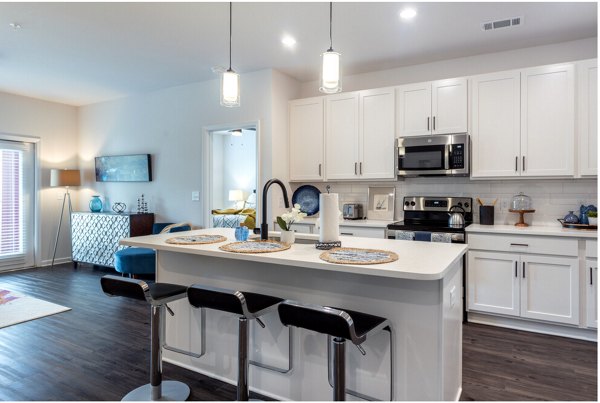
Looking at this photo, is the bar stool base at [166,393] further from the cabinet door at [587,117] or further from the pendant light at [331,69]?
the cabinet door at [587,117]

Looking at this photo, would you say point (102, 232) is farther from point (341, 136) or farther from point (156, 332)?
point (156, 332)

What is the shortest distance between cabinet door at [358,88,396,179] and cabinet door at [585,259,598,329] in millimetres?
1901

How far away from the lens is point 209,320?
2.54 m

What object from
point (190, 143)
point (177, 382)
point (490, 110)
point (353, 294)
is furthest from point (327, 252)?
point (190, 143)

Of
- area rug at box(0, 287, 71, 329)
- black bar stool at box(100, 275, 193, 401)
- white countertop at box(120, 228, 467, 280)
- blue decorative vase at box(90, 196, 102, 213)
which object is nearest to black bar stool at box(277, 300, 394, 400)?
white countertop at box(120, 228, 467, 280)

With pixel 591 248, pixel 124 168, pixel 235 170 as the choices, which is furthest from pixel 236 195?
pixel 591 248

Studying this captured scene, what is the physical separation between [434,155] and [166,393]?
3.15 m

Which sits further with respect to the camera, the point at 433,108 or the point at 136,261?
the point at 136,261

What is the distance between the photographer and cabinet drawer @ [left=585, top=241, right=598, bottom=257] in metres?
3.11

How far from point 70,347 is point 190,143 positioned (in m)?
2.98

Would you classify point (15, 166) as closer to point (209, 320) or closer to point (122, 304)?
point (122, 304)

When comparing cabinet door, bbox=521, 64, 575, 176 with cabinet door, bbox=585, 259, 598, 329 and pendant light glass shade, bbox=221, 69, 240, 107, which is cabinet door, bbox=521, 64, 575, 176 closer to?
cabinet door, bbox=585, 259, 598, 329

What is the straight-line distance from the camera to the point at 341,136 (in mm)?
4477

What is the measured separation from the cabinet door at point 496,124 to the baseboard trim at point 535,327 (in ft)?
4.44
